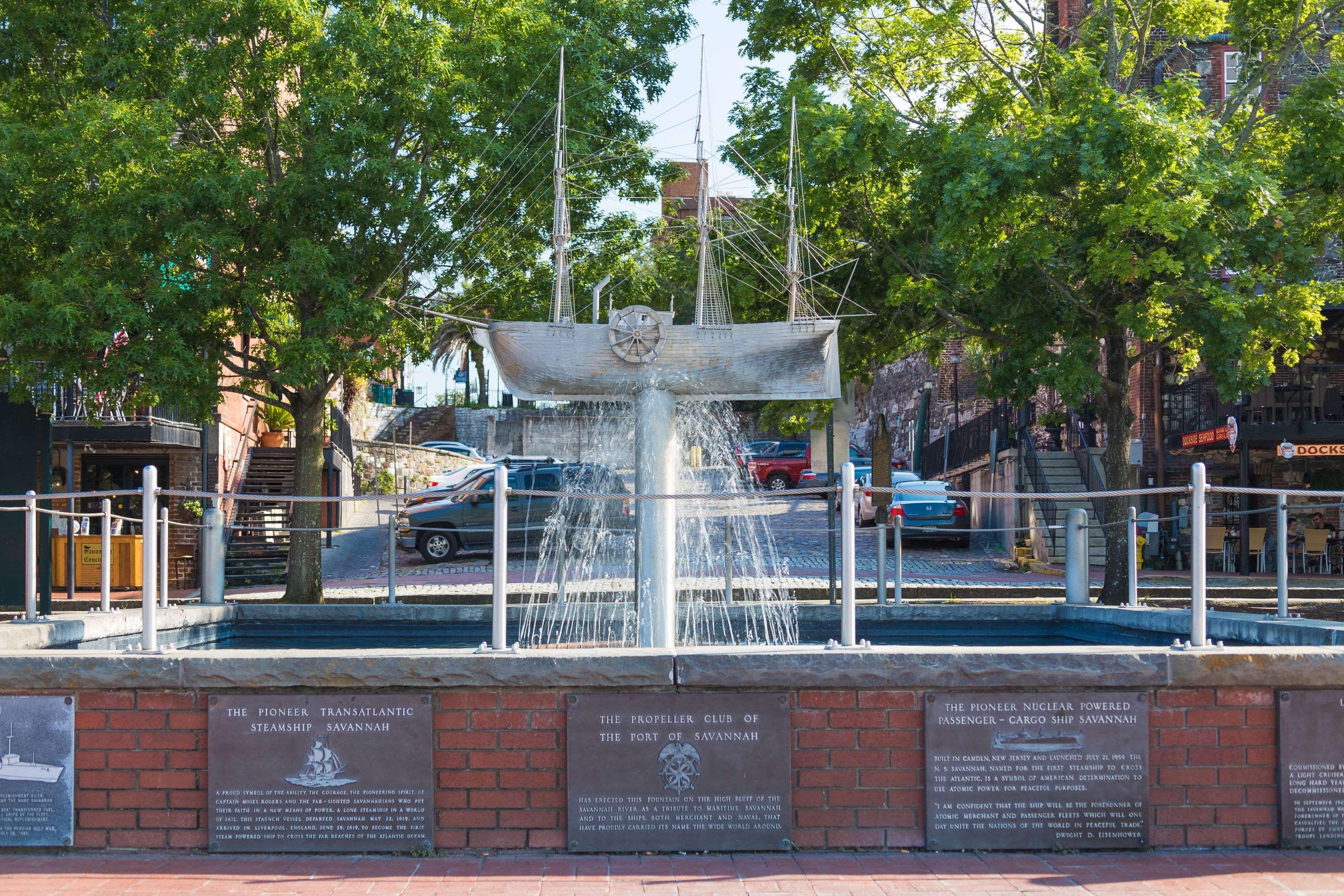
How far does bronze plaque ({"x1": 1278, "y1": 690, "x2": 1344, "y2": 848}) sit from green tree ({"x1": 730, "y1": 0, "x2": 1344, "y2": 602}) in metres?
7.65

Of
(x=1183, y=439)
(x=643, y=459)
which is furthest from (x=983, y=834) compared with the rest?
(x=1183, y=439)

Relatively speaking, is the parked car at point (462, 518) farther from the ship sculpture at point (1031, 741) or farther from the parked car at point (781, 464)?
the ship sculpture at point (1031, 741)

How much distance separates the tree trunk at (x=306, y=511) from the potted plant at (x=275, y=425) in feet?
41.5

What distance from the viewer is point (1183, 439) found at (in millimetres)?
25078

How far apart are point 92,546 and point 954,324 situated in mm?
15393

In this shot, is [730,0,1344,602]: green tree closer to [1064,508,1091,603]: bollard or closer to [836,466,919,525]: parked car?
[1064,508,1091,603]: bollard

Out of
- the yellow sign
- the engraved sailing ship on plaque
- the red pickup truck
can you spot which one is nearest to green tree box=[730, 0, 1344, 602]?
the yellow sign

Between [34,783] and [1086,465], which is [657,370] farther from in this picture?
[1086,465]

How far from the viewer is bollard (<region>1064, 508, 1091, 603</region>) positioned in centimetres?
1185

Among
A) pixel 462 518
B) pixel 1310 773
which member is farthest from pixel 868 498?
pixel 1310 773

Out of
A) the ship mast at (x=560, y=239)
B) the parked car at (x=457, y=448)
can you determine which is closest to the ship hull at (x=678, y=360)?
the ship mast at (x=560, y=239)

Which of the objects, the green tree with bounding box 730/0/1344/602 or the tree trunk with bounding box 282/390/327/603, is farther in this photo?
the tree trunk with bounding box 282/390/327/603

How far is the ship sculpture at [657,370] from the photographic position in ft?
30.9

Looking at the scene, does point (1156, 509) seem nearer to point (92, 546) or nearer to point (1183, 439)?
point (1183, 439)
